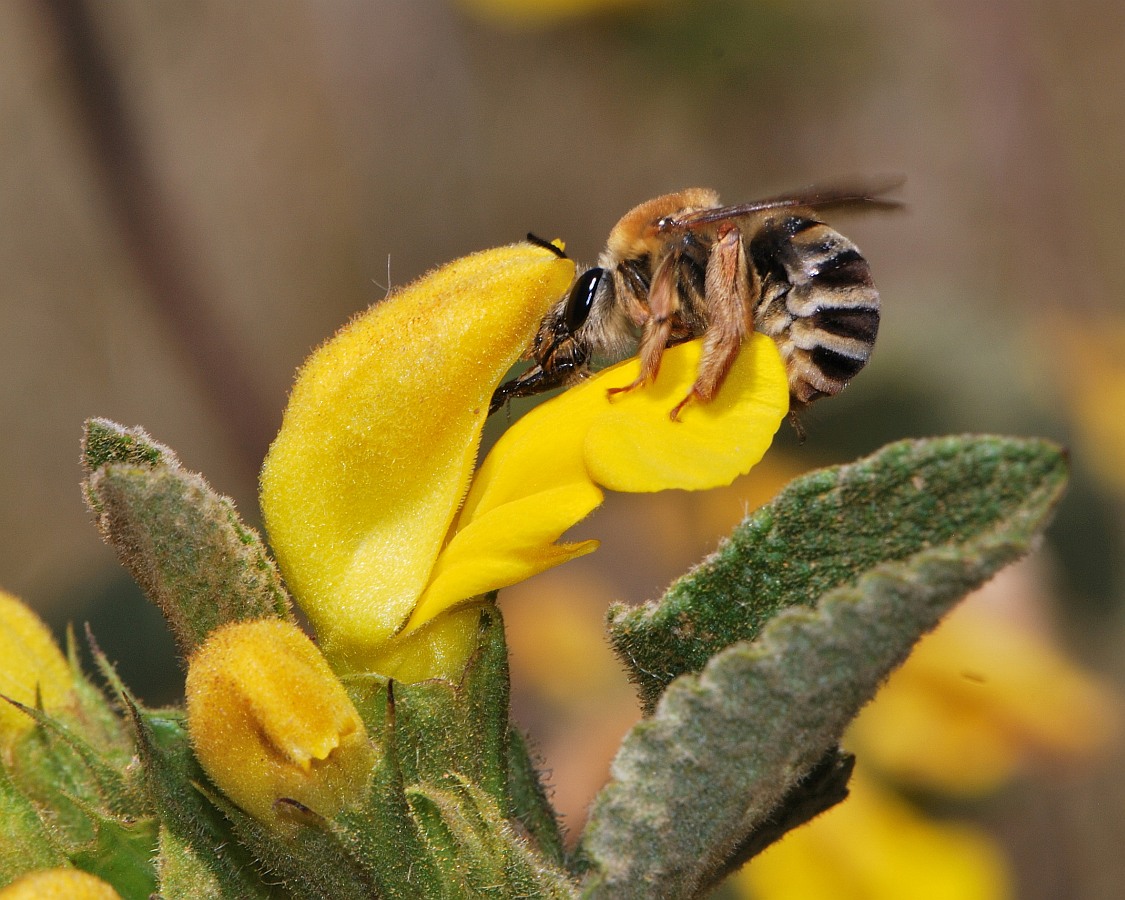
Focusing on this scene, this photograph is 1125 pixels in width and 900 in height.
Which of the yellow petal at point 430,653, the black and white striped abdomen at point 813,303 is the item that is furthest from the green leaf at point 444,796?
the black and white striped abdomen at point 813,303

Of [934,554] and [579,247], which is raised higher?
[934,554]

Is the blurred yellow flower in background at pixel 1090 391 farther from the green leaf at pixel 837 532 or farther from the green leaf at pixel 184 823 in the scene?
the green leaf at pixel 184 823

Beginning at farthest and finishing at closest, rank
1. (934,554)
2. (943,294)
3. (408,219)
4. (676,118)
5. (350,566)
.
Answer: (408,219)
(676,118)
(943,294)
(350,566)
(934,554)

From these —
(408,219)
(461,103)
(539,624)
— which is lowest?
(539,624)

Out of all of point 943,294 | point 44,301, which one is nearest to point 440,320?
point 943,294

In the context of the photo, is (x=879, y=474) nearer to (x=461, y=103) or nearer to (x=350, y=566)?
(x=350, y=566)

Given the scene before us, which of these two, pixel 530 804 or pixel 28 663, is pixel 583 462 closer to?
pixel 530 804

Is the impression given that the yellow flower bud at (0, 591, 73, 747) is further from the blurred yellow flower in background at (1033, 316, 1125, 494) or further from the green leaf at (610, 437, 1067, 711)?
the blurred yellow flower in background at (1033, 316, 1125, 494)
